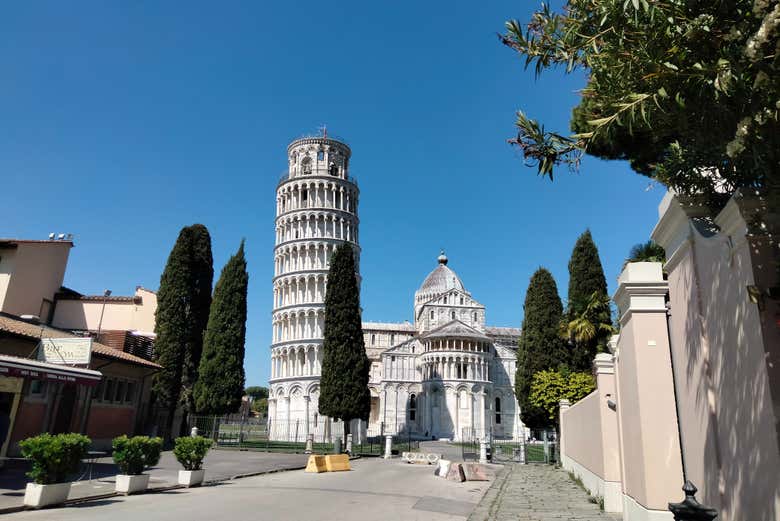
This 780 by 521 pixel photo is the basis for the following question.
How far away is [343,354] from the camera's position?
3841cm

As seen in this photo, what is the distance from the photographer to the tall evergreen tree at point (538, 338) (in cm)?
3556

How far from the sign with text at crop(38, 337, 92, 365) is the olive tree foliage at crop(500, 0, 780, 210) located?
1736 cm

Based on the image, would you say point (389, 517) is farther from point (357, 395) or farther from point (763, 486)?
point (357, 395)

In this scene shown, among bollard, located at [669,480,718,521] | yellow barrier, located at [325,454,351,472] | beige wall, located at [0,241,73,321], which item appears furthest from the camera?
beige wall, located at [0,241,73,321]

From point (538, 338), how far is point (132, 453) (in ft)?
94.4

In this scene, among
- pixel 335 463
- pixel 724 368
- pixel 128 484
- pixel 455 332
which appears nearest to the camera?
pixel 724 368

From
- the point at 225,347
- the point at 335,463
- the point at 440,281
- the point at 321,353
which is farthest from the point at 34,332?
the point at 440,281

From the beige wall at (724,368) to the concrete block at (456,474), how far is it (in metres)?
14.1

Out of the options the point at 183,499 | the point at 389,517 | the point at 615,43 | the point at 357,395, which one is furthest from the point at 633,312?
the point at 357,395

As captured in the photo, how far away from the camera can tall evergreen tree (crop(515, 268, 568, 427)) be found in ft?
117

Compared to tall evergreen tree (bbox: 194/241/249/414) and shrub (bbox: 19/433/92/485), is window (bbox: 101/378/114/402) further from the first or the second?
shrub (bbox: 19/433/92/485)

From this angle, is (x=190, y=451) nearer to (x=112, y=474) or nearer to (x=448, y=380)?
(x=112, y=474)

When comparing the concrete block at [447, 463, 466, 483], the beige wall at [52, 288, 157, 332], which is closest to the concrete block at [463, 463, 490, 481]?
the concrete block at [447, 463, 466, 483]

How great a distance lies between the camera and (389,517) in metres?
11.1
